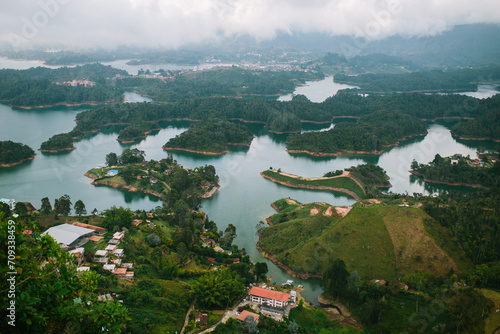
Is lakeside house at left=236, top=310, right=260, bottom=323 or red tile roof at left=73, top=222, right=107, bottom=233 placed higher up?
red tile roof at left=73, top=222, right=107, bottom=233

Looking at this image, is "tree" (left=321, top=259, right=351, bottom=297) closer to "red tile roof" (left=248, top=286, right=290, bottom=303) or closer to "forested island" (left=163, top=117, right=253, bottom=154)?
"red tile roof" (left=248, top=286, right=290, bottom=303)

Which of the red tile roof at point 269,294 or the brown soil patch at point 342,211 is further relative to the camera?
the brown soil patch at point 342,211

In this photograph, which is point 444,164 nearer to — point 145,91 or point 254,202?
point 254,202

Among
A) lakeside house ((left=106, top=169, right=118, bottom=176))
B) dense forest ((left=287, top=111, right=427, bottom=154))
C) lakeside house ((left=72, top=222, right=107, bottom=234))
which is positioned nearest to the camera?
lakeside house ((left=72, top=222, right=107, bottom=234))

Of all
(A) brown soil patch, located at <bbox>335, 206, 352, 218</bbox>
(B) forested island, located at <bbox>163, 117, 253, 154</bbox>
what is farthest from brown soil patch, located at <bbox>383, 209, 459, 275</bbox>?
(B) forested island, located at <bbox>163, 117, 253, 154</bbox>

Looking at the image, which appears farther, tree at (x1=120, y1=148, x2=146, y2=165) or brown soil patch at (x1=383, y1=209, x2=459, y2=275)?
tree at (x1=120, y1=148, x2=146, y2=165)

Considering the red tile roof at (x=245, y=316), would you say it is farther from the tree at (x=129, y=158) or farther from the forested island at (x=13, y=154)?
the forested island at (x=13, y=154)

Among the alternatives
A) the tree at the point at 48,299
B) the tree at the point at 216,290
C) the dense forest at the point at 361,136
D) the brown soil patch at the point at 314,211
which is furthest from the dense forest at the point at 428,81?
the tree at the point at 48,299

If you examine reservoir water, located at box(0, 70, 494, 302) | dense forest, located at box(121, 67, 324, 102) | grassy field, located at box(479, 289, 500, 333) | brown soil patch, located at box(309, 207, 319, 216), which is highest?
dense forest, located at box(121, 67, 324, 102)
